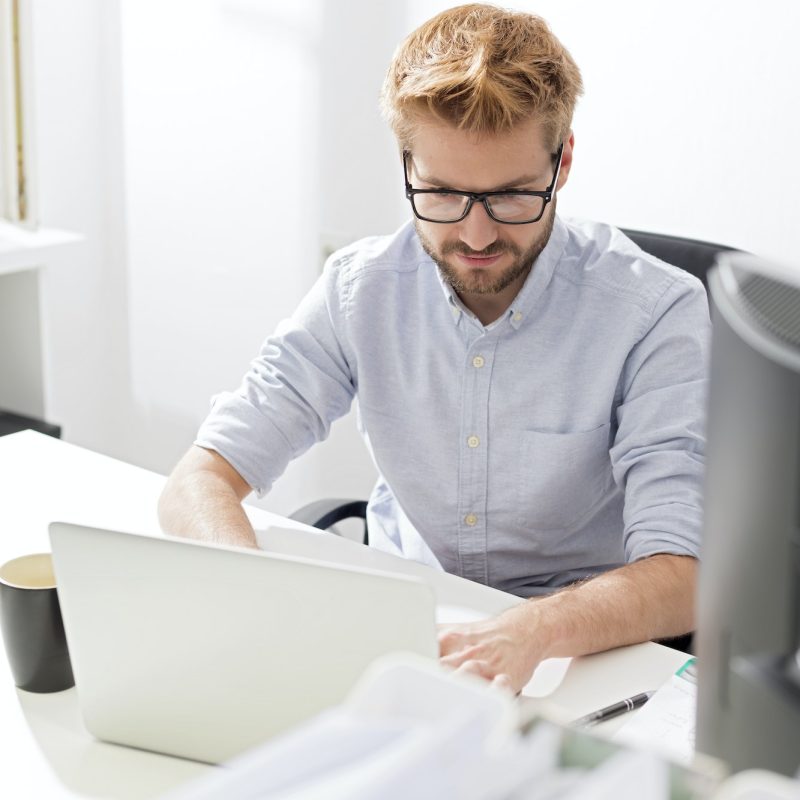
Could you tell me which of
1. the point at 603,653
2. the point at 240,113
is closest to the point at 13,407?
the point at 240,113

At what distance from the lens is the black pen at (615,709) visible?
3.49 ft

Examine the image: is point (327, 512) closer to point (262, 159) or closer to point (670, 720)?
point (670, 720)

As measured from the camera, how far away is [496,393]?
1.59 meters

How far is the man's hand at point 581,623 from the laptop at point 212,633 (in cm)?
17

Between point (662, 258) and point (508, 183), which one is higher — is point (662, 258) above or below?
below

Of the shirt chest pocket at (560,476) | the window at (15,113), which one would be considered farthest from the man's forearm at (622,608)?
the window at (15,113)

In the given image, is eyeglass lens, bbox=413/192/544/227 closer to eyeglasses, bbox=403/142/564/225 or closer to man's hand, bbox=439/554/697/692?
eyeglasses, bbox=403/142/564/225

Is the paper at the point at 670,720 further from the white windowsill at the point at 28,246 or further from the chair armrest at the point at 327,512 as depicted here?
the white windowsill at the point at 28,246

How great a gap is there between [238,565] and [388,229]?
1.72 meters

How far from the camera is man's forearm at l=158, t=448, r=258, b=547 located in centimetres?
139

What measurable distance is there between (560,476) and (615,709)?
52 centimetres

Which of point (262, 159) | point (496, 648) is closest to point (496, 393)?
point (496, 648)

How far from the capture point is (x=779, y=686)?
696mm

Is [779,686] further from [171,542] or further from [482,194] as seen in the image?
[482,194]
